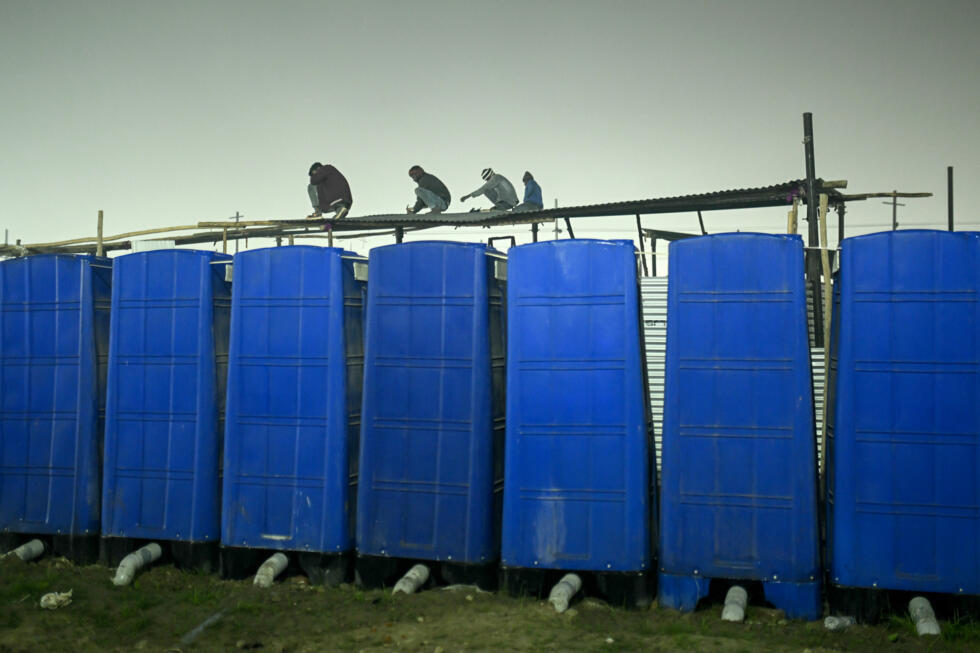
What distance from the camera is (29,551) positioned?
660 cm

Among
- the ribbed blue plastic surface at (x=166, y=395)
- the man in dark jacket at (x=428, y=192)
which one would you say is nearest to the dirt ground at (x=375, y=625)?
the ribbed blue plastic surface at (x=166, y=395)

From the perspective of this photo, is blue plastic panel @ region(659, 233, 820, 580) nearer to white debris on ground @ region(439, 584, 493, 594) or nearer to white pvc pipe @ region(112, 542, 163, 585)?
white debris on ground @ region(439, 584, 493, 594)

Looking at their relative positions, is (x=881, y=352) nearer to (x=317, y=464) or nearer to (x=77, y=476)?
(x=317, y=464)

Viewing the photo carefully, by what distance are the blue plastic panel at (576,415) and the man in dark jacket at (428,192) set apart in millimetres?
6590

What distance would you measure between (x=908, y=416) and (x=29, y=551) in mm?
5872

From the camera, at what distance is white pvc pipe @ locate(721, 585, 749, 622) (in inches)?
199

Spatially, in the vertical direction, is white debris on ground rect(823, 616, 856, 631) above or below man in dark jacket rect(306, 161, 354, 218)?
below

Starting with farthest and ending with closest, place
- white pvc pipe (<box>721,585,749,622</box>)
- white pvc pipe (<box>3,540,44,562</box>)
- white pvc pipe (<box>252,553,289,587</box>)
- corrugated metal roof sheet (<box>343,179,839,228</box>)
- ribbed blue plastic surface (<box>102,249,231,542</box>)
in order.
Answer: corrugated metal roof sheet (<box>343,179,839,228</box>) < white pvc pipe (<box>3,540,44,562</box>) < ribbed blue plastic surface (<box>102,249,231,542</box>) < white pvc pipe (<box>252,553,289,587</box>) < white pvc pipe (<box>721,585,749,622</box>)

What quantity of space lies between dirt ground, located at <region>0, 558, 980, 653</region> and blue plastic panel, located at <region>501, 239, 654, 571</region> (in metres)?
Answer: 0.37

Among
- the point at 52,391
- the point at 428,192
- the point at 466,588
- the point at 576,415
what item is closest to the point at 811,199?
the point at 576,415

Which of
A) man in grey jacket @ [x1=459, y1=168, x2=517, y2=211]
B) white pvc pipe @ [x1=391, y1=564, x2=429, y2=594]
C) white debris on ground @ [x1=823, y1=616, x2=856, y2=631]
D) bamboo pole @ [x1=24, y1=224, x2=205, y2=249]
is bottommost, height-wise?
white debris on ground @ [x1=823, y1=616, x2=856, y2=631]

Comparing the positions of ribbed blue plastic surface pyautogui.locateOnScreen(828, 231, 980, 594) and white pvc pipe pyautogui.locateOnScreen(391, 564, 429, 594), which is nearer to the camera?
ribbed blue plastic surface pyautogui.locateOnScreen(828, 231, 980, 594)

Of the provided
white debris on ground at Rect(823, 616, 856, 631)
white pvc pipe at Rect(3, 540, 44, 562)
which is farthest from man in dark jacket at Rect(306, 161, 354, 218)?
white debris on ground at Rect(823, 616, 856, 631)

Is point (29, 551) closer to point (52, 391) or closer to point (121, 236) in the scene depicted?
point (52, 391)
